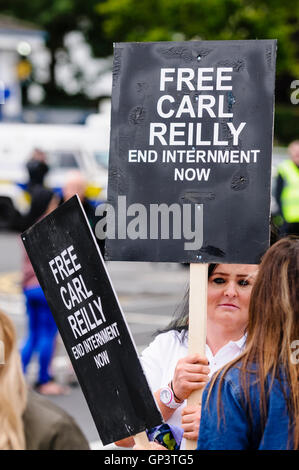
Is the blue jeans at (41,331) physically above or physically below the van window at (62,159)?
below

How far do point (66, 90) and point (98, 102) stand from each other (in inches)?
78.7

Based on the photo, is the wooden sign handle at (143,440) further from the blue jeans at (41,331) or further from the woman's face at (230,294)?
the blue jeans at (41,331)

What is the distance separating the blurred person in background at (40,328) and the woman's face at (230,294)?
15.2 ft

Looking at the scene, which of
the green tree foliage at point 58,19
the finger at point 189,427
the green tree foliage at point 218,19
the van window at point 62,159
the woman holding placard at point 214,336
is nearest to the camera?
the finger at point 189,427

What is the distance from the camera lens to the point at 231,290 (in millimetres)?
3143

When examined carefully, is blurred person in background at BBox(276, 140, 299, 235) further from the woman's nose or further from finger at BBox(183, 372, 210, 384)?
finger at BBox(183, 372, 210, 384)

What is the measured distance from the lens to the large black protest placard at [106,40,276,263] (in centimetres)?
294

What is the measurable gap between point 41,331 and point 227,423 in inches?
219

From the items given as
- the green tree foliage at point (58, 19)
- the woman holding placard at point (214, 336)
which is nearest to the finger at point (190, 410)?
the woman holding placard at point (214, 336)

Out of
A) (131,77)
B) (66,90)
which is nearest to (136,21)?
(66,90)

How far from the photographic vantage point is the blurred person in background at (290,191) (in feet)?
31.6

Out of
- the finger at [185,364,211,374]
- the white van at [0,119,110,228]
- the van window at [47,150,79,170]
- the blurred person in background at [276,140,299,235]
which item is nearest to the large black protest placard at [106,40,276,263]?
the finger at [185,364,211,374]

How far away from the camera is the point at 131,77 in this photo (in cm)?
308

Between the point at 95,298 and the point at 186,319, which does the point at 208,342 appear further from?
the point at 95,298
